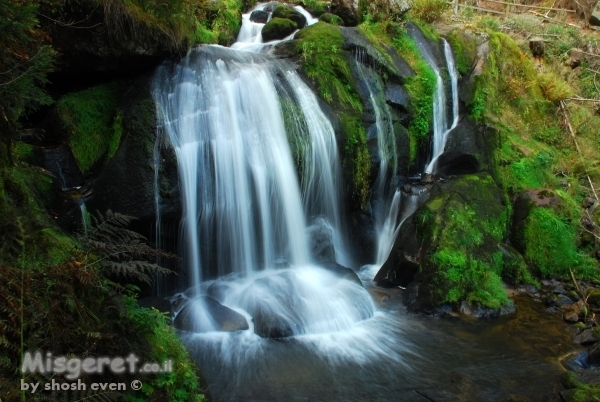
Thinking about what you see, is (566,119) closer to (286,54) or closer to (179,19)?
(286,54)

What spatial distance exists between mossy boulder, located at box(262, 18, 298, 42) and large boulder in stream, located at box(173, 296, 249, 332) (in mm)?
6904

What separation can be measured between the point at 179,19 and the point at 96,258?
5.03 meters

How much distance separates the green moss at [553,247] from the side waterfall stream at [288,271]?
5.10ft

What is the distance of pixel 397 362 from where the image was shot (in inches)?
218

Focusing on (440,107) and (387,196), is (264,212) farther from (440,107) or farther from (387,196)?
(440,107)

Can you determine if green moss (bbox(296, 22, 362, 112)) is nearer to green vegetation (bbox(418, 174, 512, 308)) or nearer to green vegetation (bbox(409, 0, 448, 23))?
green vegetation (bbox(418, 174, 512, 308))

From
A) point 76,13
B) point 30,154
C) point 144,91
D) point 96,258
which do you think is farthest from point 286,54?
point 96,258

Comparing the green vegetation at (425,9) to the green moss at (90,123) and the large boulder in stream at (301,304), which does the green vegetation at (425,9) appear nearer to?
the large boulder in stream at (301,304)

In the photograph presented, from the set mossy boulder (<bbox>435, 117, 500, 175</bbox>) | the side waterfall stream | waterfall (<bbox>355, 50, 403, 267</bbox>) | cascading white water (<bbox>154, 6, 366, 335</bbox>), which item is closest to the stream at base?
the side waterfall stream

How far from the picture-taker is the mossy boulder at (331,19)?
11.1m

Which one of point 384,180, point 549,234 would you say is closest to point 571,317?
point 549,234

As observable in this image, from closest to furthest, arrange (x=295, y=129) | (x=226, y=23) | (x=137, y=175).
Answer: (x=137, y=175)
(x=295, y=129)
(x=226, y=23)

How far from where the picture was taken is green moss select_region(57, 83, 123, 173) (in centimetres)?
652

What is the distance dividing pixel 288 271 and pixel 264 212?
999 mm
